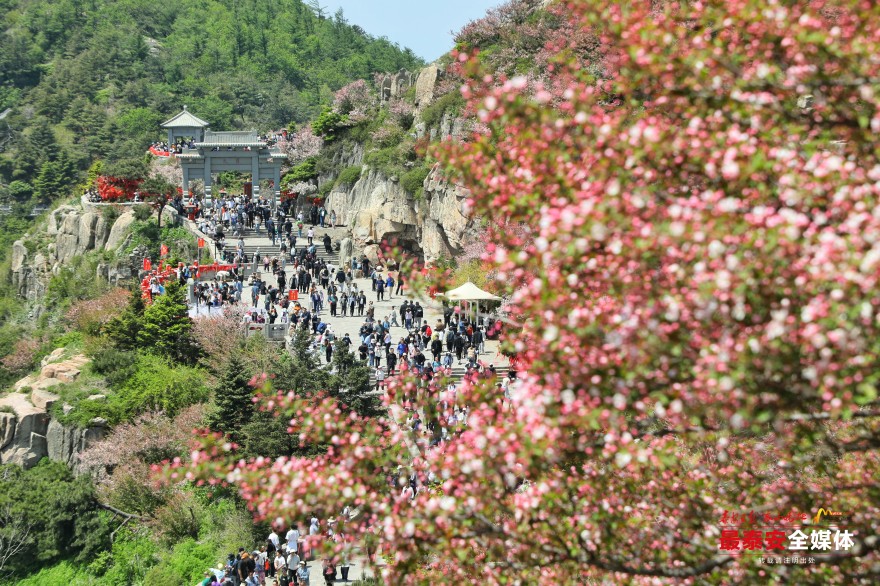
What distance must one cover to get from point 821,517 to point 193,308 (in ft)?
98.7

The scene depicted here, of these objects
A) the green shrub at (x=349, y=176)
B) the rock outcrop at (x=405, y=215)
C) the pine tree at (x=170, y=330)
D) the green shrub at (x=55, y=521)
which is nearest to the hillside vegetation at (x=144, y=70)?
the green shrub at (x=349, y=176)

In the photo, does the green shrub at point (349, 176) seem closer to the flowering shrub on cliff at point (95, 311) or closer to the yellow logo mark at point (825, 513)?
the flowering shrub on cliff at point (95, 311)

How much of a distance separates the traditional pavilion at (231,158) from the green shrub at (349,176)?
17.4ft

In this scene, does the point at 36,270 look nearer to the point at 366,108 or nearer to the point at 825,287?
the point at 366,108

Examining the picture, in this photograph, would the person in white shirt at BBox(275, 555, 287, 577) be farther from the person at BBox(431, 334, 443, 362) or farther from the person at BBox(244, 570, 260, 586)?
the person at BBox(431, 334, 443, 362)

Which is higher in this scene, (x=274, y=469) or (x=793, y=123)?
(x=793, y=123)

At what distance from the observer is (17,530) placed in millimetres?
28438

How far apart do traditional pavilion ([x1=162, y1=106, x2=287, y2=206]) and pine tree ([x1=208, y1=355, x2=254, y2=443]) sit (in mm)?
28851

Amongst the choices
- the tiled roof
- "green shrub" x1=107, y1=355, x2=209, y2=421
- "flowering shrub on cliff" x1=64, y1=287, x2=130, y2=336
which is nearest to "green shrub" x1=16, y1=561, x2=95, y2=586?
"green shrub" x1=107, y1=355, x2=209, y2=421

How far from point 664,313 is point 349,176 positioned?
151 ft

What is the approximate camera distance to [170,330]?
34719mm

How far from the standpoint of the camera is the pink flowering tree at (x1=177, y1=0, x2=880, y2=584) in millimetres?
6113

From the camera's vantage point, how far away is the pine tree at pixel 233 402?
27.4 metres

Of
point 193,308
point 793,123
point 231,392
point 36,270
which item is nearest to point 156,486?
point 231,392
